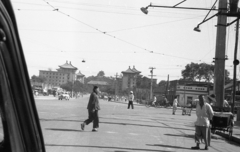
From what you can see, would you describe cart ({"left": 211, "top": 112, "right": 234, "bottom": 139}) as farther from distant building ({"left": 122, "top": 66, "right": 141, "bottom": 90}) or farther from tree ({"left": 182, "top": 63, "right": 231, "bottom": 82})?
distant building ({"left": 122, "top": 66, "right": 141, "bottom": 90})

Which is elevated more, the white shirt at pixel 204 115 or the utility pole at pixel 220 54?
the utility pole at pixel 220 54

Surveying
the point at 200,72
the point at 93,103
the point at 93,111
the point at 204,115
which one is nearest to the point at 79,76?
the point at 200,72

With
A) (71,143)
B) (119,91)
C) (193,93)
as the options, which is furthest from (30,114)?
(119,91)

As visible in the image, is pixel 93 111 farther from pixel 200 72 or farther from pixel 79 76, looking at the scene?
pixel 79 76

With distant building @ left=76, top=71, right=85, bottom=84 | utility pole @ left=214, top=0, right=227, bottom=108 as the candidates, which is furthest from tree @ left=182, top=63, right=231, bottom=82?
utility pole @ left=214, top=0, right=227, bottom=108

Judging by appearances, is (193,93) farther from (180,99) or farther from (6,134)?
(6,134)

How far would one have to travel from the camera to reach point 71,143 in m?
8.70

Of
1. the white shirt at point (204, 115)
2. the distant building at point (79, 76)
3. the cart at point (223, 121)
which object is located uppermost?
the distant building at point (79, 76)

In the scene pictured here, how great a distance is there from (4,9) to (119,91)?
421 feet

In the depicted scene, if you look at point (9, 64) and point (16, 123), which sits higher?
point (9, 64)

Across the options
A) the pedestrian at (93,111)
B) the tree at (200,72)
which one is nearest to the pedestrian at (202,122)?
the pedestrian at (93,111)

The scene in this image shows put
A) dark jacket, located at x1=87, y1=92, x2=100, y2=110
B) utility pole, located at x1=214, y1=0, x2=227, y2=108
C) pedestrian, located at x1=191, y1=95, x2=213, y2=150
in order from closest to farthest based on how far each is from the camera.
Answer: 1. pedestrian, located at x1=191, y1=95, x2=213, y2=150
2. dark jacket, located at x1=87, y1=92, x2=100, y2=110
3. utility pole, located at x1=214, y1=0, x2=227, y2=108

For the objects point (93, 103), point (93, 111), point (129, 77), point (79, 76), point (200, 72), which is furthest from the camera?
point (79, 76)

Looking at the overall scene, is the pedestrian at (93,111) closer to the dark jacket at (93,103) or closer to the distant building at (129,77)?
the dark jacket at (93,103)
